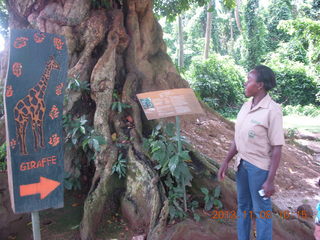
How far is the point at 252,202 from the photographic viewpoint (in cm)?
252

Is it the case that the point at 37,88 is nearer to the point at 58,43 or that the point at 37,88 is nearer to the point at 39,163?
the point at 58,43

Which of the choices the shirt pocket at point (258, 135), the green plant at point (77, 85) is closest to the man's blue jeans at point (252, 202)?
the shirt pocket at point (258, 135)

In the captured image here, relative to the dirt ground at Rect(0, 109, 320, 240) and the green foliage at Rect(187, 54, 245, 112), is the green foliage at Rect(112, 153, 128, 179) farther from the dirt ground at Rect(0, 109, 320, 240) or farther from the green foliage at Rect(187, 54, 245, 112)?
the green foliage at Rect(187, 54, 245, 112)

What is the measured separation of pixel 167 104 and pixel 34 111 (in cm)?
128

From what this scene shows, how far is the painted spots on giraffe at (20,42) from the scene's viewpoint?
188 centimetres

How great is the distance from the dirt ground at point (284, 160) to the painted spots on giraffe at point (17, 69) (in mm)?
2873

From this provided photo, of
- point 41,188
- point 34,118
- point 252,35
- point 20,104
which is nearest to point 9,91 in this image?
point 20,104

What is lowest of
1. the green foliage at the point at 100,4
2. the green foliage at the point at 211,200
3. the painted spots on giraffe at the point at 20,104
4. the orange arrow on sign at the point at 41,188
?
the green foliage at the point at 211,200

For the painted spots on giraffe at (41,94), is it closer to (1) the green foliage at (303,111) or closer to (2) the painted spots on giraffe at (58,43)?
(2) the painted spots on giraffe at (58,43)

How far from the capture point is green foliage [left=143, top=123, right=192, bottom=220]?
9.39 feet

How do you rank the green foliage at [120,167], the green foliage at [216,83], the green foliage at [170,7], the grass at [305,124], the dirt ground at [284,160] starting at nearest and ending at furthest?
the green foliage at [120,167] < the dirt ground at [284,160] < the green foliage at [170,7] < the grass at [305,124] < the green foliage at [216,83]

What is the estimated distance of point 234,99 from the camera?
511 inches

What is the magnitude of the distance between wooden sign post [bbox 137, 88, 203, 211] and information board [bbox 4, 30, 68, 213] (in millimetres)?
936

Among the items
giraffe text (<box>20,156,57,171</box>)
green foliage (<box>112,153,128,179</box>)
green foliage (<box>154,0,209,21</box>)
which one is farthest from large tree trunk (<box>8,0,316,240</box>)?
green foliage (<box>154,0,209,21</box>)
